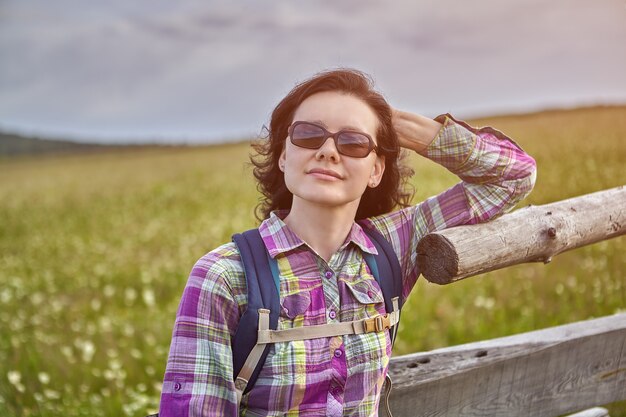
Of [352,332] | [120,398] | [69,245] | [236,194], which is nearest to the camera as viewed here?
[352,332]

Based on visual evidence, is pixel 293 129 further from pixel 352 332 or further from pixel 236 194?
pixel 236 194

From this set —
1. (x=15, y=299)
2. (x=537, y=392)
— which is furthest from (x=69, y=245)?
(x=537, y=392)

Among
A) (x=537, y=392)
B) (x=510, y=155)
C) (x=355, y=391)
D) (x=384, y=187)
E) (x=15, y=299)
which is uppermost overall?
(x=510, y=155)

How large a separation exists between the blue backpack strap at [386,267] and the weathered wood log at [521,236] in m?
0.12

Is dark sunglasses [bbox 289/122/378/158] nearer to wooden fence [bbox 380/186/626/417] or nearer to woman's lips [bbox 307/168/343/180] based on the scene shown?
woman's lips [bbox 307/168/343/180]

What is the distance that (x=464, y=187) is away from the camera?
251 cm

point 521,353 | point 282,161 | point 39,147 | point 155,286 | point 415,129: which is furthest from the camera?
point 39,147

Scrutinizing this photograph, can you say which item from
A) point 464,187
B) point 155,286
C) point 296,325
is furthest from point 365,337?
point 155,286

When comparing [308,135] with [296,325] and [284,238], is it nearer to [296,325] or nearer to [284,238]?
[284,238]

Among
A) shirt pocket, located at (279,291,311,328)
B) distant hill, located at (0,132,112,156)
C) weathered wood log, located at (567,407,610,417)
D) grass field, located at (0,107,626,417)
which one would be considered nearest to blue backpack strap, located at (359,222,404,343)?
shirt pocket, located at (279,291,311,328)

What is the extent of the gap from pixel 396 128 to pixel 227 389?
1.03 metres

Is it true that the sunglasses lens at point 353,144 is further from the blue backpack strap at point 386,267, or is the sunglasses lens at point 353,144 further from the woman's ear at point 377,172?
the blue backpack strap at point 386,267

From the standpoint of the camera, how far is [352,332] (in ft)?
6.77

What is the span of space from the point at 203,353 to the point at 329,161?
66 centimetres
